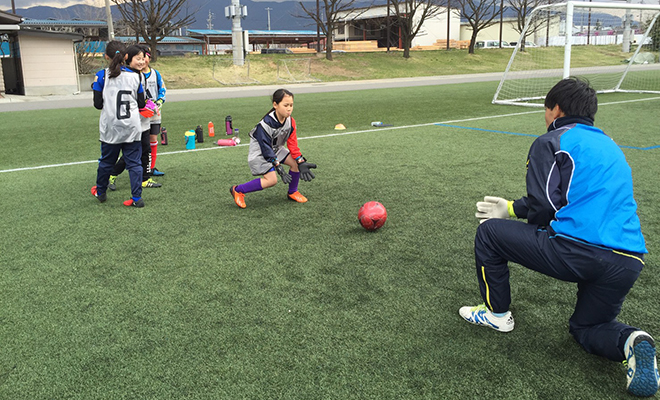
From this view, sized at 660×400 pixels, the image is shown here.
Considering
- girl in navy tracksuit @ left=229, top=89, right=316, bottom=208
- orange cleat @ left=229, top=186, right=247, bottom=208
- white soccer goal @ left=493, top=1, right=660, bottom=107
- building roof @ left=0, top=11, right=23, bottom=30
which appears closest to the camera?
girl in navy tracksuit @ left=229, top=89, right=316, bottom=208

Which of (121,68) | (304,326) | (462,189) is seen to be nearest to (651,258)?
(462,189)

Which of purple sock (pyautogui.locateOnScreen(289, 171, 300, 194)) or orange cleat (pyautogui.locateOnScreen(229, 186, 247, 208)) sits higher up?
purple sock (pyautogui.locateOnScreen(289, 171, 300, 194))

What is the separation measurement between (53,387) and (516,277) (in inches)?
127

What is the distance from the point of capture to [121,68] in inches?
231

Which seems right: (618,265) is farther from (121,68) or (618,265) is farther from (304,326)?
(121,68)

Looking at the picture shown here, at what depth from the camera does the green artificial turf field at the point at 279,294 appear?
2.79 m

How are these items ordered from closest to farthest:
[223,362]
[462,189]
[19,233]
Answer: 1. [223,362]
2. [19,233]
3. [462,189]

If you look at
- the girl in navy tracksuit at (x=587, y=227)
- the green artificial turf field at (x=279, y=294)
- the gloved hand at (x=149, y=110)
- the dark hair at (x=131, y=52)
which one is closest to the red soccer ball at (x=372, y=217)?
the green artificial turf field at (x=279, y=294)

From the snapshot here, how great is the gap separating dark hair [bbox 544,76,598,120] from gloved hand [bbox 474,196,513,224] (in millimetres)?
607

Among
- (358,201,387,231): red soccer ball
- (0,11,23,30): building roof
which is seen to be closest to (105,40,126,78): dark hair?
(358,201,387,231): red soccer ball

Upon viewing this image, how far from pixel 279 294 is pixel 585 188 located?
7.20 feet

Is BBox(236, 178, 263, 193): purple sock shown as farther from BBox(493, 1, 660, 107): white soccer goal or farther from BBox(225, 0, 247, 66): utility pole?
BBox(225, 0, 247, 66): utility pole

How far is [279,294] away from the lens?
150 inches

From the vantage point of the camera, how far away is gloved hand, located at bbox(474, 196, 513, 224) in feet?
9.95
